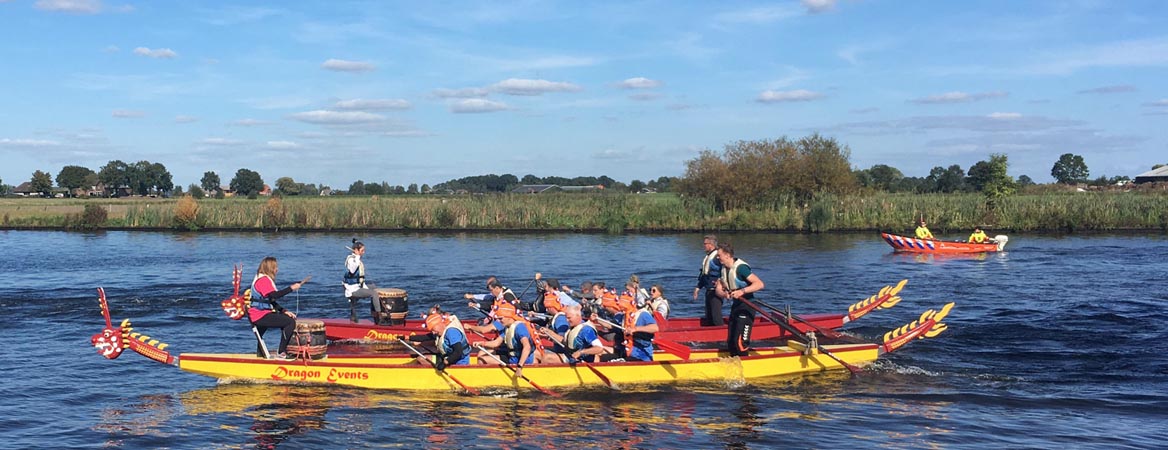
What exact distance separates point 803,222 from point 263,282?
35854 millimetres

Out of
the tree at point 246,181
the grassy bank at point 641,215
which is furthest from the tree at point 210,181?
the grassy bank at point 641,215

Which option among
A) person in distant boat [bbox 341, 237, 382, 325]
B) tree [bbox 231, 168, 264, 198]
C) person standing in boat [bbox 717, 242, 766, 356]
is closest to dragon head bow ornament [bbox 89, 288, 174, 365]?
person in distant boat [bbox 341, 237, 382, 325]

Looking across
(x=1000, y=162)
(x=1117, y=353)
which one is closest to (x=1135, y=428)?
(x=1117, y=353)

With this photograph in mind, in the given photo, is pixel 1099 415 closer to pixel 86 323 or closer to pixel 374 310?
pixel 374 310

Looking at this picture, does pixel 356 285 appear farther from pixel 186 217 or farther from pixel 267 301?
pixel 186 217

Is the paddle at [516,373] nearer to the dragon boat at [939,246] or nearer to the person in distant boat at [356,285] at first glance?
the person in distant boat at [356,285]

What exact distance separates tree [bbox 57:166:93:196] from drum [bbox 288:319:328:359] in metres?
122

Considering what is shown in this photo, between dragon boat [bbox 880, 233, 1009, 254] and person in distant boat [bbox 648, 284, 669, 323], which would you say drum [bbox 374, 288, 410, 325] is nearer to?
person in distant boat [bbox 648, 284, 669, 323]

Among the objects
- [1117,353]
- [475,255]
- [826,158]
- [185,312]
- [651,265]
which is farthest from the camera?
[826,158]

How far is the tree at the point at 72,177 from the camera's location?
121 metres

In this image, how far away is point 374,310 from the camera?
1759 cm

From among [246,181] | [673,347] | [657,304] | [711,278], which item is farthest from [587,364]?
[246,181]

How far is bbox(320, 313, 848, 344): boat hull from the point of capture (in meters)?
16.8

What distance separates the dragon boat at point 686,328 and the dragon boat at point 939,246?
16.8 m
